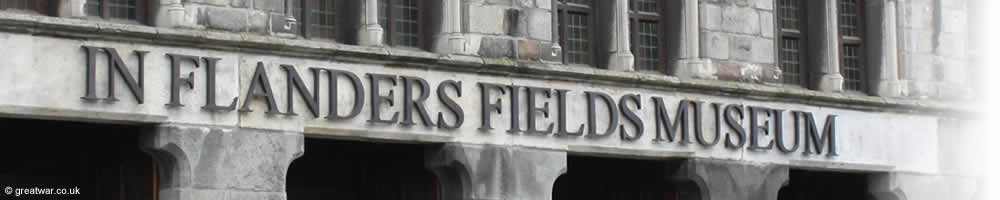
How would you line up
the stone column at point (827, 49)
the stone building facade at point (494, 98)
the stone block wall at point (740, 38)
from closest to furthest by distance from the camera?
the stone building facade at point (494, 98)
the stone block wall at point (740, 38)
the stone column at point (827, 49)

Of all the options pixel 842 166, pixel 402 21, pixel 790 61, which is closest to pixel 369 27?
pixel 402 21

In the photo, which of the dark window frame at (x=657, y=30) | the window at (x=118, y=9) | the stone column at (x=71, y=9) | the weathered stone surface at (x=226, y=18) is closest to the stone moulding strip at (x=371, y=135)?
the weathered stone surface at (x=226, y=18)

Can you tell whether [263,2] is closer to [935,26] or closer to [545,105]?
[545,105]

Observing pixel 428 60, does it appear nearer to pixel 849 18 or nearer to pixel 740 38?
pixel 740 38

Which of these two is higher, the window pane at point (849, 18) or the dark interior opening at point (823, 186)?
the window pane at point (849, 18)

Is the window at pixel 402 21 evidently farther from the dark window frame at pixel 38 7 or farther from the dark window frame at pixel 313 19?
the dark window frame at pixel 38 7

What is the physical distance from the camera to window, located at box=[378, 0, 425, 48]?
23719mm

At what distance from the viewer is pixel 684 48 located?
2611 centimetres

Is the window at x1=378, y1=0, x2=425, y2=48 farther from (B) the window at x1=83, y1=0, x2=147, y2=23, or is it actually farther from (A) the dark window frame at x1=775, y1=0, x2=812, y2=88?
(A) the dark window frame at x1=775, y1=0, x2=812, y2=88

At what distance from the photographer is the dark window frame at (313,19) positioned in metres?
23.0

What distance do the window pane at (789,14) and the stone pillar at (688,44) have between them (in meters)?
1.89

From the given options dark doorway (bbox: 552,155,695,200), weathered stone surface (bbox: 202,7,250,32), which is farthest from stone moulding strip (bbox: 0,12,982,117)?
dark doorway (bbox: 552,155,695,200)

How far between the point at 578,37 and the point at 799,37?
142 inches

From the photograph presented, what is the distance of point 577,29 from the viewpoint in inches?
1011
